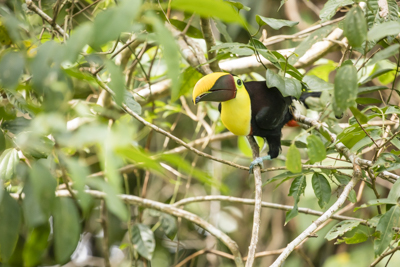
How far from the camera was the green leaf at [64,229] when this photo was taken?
516 millimetres

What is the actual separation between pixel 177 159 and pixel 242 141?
158 cm

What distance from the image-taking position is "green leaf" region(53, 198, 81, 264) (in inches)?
20.3

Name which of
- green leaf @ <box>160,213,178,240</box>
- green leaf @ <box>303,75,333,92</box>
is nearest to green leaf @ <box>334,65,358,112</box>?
green leaf @ <box>303,75,333,92</box>

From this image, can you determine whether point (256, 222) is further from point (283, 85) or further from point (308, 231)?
point (283, 85)

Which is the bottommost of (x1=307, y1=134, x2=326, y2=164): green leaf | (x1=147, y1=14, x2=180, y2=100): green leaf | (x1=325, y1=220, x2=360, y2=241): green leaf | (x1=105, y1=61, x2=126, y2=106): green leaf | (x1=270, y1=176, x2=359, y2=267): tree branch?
(x1=325, y1=220, x2=360, y2=241): green leaf

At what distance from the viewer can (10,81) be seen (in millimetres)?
531

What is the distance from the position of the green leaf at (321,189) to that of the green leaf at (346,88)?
0.55 meters

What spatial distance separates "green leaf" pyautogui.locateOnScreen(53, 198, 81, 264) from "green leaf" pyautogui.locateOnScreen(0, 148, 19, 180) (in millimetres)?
479

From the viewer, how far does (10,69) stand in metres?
0.54

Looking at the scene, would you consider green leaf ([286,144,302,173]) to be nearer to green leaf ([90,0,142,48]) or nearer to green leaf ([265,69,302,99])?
green leaf ([265,69,302,99])

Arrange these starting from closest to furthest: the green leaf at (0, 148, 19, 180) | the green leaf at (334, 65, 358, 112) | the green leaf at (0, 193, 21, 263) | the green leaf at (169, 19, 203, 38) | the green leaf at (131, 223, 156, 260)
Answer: the green leaf at (0, 193, 21, 263) → the green leaf at (334, 65, 358, 112) → the green leaf at (0, 148, 19, 180) → the green leaf at (169, 19, 203, 38) → the green leaf at (131, 223, 156, 260)

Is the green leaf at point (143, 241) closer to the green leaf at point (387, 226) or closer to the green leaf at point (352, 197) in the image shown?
the green leaf at point (352, 197)

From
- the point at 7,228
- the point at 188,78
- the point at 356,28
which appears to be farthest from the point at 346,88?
the point at 188,78

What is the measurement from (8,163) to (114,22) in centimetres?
67
